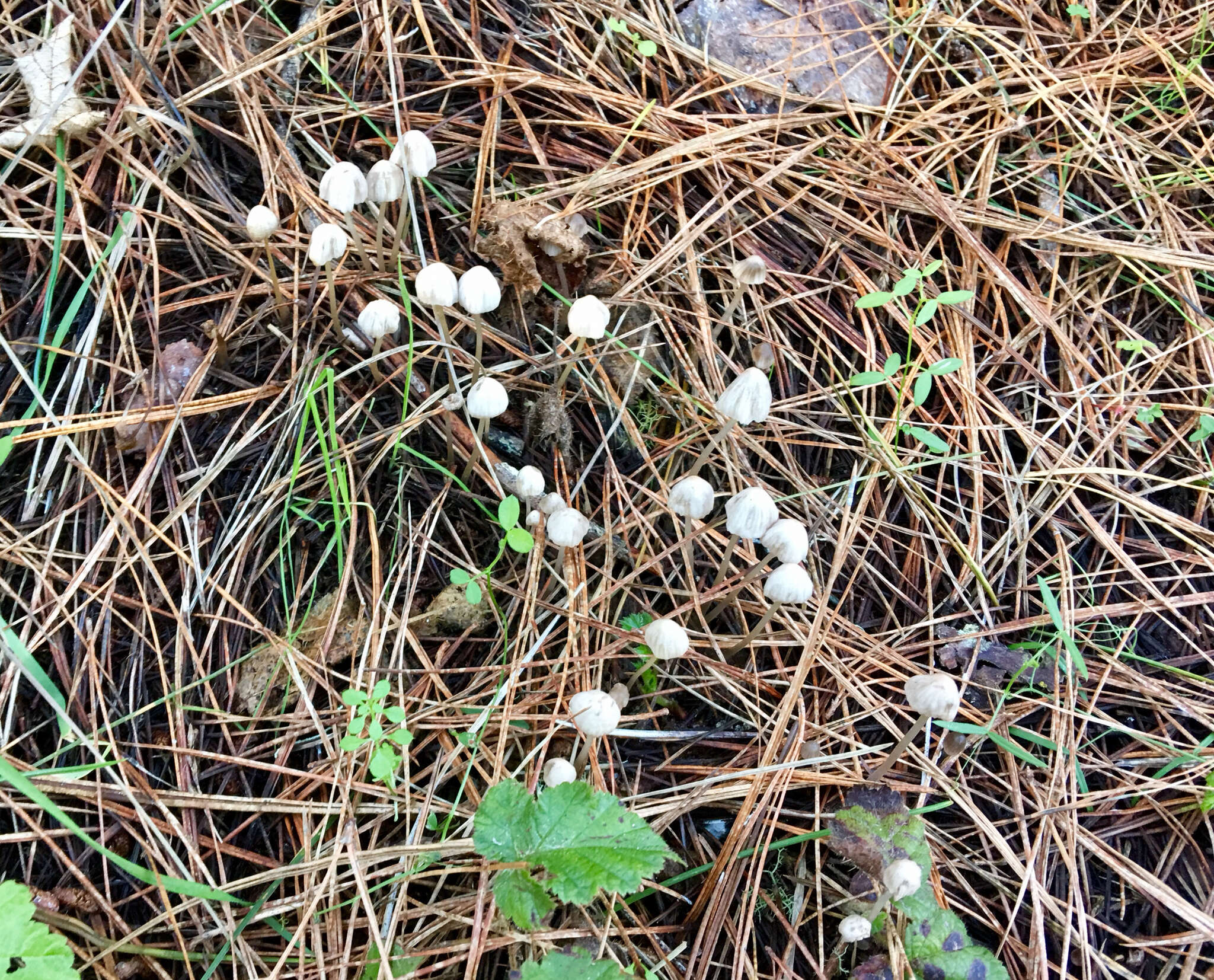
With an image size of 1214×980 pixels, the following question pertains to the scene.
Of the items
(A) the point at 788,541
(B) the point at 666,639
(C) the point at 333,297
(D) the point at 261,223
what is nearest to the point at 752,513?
(A) the point at 788,541

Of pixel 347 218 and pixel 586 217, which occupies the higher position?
pixel 347 218

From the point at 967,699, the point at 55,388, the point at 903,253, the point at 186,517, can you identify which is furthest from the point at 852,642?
the point at 55,388

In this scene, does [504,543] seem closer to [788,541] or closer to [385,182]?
[788,541]

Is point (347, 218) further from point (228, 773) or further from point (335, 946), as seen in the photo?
point (335, 946)

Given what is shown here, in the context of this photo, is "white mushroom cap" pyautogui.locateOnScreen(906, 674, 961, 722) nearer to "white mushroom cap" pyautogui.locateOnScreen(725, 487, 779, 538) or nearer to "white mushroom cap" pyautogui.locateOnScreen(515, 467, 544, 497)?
"white mushroom cap" pyautogui.locateOnScreen(725, 487, 779, 538)

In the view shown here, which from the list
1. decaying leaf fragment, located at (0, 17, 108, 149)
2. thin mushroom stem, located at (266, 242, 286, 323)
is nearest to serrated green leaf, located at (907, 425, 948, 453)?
thin mushroom stem, located at (266, 242, 286, 323)

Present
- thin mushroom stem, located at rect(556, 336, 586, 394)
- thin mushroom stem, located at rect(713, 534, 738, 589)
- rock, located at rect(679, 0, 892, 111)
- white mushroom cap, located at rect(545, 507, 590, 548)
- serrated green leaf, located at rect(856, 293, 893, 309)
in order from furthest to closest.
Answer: rock, located at rect(679, 0, 892, 111)
serrated green leaf, located at rect(856, 293, 893, 309)
thin mushroom stem, located at rect(556, 336, 586, 394)
thin mushroom stem, located at rect(713, 534, 738, 589)
white mushroom cap, located at rect(545, 507, 590, 548)

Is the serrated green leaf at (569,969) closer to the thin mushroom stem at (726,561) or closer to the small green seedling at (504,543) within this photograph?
the small green seedling at (504,543)
